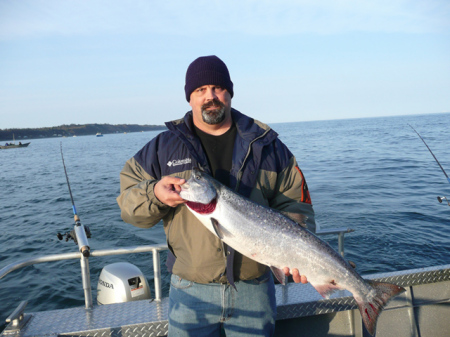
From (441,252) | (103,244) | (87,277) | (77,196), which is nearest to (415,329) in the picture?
(87,277)

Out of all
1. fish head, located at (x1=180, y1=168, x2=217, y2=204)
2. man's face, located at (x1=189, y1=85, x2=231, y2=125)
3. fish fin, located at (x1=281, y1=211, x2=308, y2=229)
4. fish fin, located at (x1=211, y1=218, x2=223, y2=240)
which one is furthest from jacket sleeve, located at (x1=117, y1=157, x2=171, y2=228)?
fish fin, located at (x1=281, y1=211, x2=308, y2=229)

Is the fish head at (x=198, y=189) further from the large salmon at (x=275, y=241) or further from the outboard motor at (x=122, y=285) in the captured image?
the outboard motor at (x=122, y=285)

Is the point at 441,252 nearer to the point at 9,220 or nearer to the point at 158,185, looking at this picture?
the point at 158,185

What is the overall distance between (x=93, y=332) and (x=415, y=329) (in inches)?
148

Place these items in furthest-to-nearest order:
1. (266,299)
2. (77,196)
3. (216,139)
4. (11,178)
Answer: (11,178)
(77,196)
(216,139)
(266,299)

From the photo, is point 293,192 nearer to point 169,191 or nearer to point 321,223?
point 169,191

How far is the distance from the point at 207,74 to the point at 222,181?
3.04 feet

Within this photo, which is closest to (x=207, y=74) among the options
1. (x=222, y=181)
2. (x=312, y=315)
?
(x=222, y=181)

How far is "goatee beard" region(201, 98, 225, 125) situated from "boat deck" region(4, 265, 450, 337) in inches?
78.9

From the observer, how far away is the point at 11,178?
2964cm

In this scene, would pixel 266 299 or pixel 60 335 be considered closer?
pixel 266 299

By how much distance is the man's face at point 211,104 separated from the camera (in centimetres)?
288

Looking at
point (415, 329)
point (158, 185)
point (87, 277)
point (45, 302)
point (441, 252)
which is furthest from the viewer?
point (441, 252)

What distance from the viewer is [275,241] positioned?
8.98 feet
